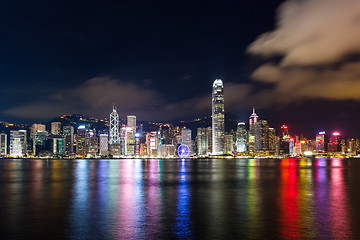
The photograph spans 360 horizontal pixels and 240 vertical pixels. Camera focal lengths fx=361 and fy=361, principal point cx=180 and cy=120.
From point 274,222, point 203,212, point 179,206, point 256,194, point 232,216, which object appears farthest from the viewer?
point 256,194

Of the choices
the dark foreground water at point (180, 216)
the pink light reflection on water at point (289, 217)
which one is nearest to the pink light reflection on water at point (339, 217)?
the dark foreground water at point (180, 216)

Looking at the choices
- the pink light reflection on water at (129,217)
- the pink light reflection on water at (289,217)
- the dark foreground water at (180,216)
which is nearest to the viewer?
the pink light reflection on water at (289,217)

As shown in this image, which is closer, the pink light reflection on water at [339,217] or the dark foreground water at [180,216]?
the pink light reflection on water at [339,217]

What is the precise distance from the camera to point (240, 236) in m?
26.1

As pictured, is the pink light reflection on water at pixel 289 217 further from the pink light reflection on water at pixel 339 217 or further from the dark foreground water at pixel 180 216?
the pink light reflection on water at pixel 339 217

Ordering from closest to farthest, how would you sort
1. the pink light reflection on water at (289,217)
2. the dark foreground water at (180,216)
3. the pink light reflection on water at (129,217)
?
1. the pink light reflection on water at (289,217)
2. the pink light reflection on water at (129,217)
3. the dark foreground water at (180,216)

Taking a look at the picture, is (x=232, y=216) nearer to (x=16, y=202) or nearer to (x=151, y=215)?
(x=151, y=215)

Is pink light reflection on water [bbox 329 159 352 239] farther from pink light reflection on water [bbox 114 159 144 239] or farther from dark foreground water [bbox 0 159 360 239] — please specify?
pink light reflection on water [bbox 114 159 144 239]

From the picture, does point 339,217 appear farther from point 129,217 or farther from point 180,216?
point 129,217

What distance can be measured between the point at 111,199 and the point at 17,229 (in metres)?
18.0

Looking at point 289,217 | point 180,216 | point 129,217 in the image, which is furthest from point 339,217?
point 129,217

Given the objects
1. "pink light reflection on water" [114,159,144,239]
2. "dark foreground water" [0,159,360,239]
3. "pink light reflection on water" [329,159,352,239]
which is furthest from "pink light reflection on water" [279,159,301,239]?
"pink light reflection on water" [114,159,144,239]

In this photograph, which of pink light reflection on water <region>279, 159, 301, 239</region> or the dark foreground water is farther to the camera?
the dark foreground water

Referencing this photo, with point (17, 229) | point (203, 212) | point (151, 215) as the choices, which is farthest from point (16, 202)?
point (203, 212)
